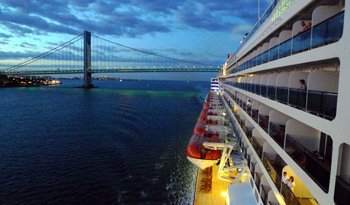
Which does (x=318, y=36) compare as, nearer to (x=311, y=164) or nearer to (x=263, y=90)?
(x=311, y=164)

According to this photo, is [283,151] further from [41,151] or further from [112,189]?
[41,151]

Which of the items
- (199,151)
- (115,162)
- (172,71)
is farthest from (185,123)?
(172,71)

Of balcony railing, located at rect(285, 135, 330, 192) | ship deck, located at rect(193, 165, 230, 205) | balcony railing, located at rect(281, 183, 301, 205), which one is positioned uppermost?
balcony railing, located at rect(285, 135, 330, 192)

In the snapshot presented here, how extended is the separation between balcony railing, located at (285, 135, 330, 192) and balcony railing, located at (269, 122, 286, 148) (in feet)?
3.34

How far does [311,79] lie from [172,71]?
387 ft

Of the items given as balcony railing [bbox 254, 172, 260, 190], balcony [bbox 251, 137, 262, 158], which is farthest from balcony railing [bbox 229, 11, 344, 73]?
balcony railing [bbox 254, 172, 260, 190]

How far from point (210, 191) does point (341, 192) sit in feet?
39.9

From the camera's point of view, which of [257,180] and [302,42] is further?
[257,180]

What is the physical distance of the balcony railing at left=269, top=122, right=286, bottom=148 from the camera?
10198 mm

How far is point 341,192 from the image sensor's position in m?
5.37

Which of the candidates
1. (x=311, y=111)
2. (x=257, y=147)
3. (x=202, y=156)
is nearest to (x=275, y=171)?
(x=311, y=111)

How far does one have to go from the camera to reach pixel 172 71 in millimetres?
125688

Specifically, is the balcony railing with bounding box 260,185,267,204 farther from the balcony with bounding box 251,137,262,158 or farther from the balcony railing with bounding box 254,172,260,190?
the balcony with bounding box 251,137,262,158

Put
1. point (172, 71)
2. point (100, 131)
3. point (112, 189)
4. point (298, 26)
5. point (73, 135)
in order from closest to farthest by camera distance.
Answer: point (298, 26) < point (112, 189) < point (73, 135) < point (100, 131) < point (172, 71)
